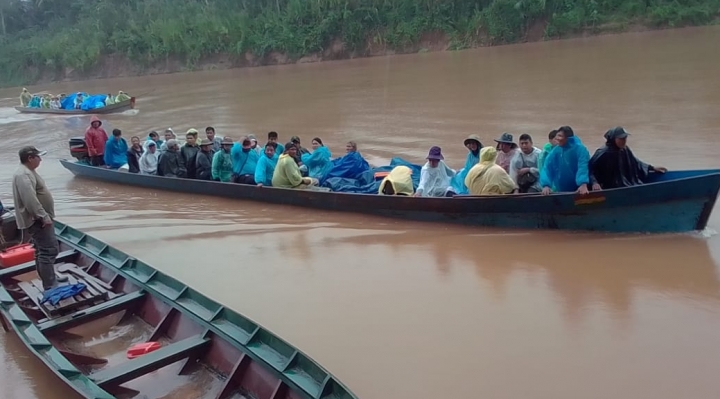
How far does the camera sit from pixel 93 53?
152 ft

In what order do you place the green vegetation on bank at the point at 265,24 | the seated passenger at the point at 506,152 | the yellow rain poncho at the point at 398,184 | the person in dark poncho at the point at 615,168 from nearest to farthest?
the person in dark poncho at the point at 615,168 < the seated passenger at the point at 506,152 < the yellow rain poncho at the point at 398,184 < the green vegetation on bank at the point at 265,24

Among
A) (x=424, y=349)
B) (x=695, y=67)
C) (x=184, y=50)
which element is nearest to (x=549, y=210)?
(x=424, y=349)

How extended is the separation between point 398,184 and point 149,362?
15.7 feet

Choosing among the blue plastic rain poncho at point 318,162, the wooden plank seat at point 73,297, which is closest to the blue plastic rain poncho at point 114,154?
the blue plastic rain poncho at point 318,162

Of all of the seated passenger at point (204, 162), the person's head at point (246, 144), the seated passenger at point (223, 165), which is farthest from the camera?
the seated passenger at point (204, 162)

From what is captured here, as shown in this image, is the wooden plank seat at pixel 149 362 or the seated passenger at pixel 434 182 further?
the seated passenger at pixel 434 182

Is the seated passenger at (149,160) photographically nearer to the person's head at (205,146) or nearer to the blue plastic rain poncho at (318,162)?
the person's head at (205,146)

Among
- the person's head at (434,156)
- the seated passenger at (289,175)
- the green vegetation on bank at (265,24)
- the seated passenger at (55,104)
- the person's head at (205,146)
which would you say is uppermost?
the green vegetation on bank at (265,24)

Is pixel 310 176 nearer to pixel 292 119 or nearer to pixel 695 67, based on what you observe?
pixel 292 119

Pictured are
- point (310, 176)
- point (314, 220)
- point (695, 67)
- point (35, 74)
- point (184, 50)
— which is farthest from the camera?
point (35, 74)

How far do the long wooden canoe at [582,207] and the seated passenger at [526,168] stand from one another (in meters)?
0.44

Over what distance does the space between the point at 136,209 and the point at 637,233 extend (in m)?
7.73

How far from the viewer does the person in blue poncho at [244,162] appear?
1076 cm

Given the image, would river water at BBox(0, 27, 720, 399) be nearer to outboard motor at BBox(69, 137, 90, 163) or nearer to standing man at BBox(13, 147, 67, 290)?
outboard motor at BBox(69, 137, 90, 163)
